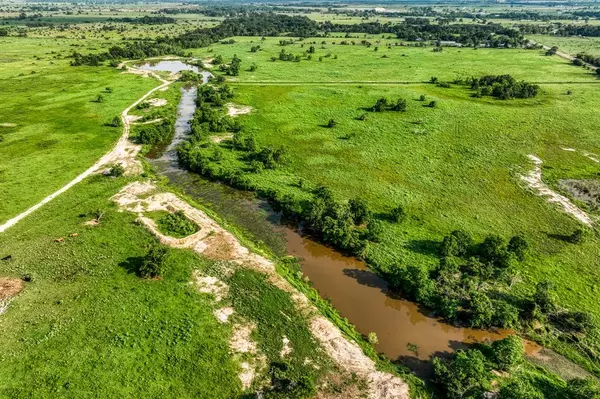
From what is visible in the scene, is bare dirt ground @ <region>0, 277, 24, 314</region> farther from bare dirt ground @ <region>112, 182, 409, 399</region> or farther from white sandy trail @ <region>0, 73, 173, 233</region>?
bare dirt ground @ <region>112, 182, 409, 399</region>

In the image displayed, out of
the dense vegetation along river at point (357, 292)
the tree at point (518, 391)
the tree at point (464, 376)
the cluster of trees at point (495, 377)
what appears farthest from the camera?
the dense vegetation along river at point (357, 292)


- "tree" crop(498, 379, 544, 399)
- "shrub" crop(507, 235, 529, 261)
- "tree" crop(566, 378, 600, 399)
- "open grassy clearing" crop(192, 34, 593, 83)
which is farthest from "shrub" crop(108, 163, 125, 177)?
"open grassy clearing" crop(192, 34, 593, 83)

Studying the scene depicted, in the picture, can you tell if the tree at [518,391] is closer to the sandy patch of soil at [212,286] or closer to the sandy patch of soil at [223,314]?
the sandy patch of soil at [223,314]

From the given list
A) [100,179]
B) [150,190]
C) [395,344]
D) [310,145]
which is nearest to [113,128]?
[100,179]

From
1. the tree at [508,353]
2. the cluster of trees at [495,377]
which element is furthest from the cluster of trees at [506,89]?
the cluster of trees at [495,377]

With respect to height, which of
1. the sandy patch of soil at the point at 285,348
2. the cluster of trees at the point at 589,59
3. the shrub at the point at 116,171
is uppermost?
the cluster of trees at the point at 589,59

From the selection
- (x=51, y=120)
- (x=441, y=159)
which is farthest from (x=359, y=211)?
(x=51, y=120)

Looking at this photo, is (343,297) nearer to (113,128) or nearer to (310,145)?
(310,145)

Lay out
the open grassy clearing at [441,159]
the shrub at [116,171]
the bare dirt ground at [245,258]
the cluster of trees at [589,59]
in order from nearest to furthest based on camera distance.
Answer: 1. the bare dirt ground at [245,258]
2. the open grassy clearing at [441,159]
3. the shrub at [116,171]
4. the cluster of trees at [589,59]
